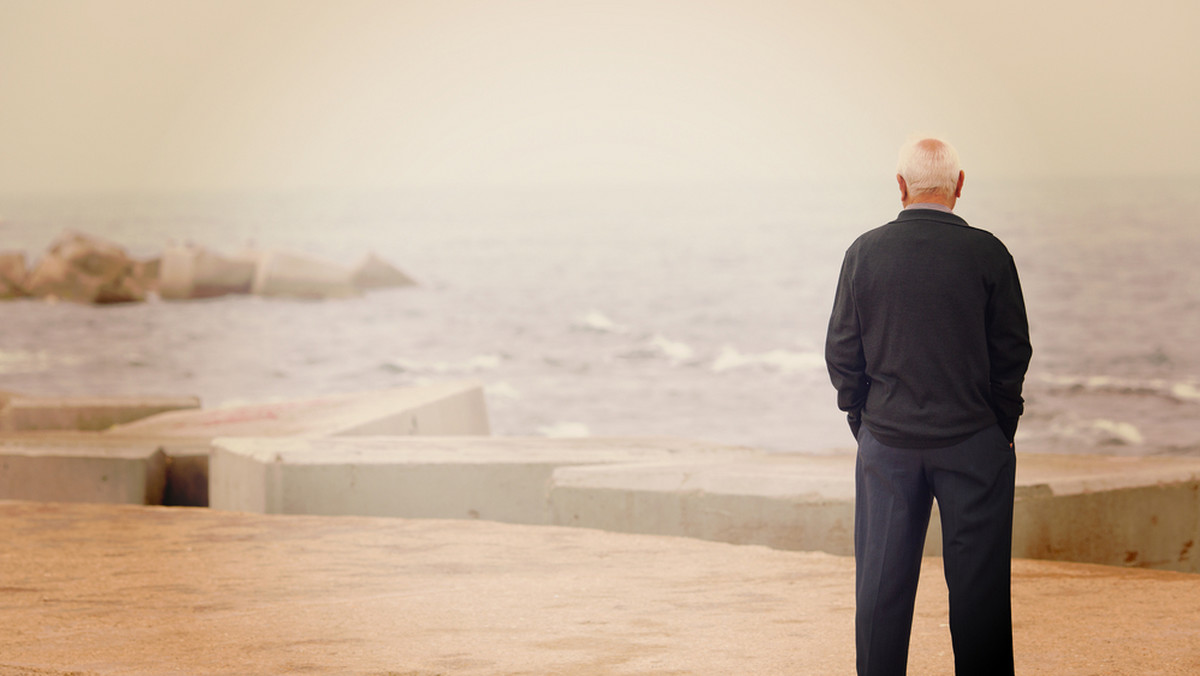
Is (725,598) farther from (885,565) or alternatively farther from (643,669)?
(885,565)

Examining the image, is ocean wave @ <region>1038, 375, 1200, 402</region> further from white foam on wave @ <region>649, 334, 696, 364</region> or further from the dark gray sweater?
the dark gray sweater

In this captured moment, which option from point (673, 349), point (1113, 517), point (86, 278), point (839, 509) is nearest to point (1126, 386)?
point (673, 349)

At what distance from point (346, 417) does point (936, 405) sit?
257 inches

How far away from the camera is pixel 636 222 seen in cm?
5403

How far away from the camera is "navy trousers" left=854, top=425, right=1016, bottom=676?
242 cm

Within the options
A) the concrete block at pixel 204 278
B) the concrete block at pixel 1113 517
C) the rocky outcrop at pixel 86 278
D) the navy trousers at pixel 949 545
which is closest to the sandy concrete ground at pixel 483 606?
the concrete block at pixel 1113 517

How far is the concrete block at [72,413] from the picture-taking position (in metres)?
10.1

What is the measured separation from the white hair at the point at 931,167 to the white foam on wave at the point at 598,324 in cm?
2847

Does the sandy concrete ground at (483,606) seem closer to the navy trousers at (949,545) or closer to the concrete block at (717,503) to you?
the concrete block at (717,503)

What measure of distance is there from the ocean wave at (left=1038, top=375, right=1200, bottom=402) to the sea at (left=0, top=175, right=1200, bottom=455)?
7 cm

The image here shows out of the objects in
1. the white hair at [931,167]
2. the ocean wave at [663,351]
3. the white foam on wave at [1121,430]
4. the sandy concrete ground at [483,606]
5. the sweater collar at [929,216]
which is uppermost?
the ocean wave at [663,351]

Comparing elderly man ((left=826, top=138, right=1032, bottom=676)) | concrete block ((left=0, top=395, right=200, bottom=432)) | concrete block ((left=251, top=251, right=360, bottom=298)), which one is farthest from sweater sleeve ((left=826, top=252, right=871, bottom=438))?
concrete block ((left=251, top=251, right=360, bottom=298))

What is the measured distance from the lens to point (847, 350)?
2.54 m


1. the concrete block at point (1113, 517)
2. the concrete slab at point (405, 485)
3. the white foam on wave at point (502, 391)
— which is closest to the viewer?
the concrete block at point (1113, 517)
